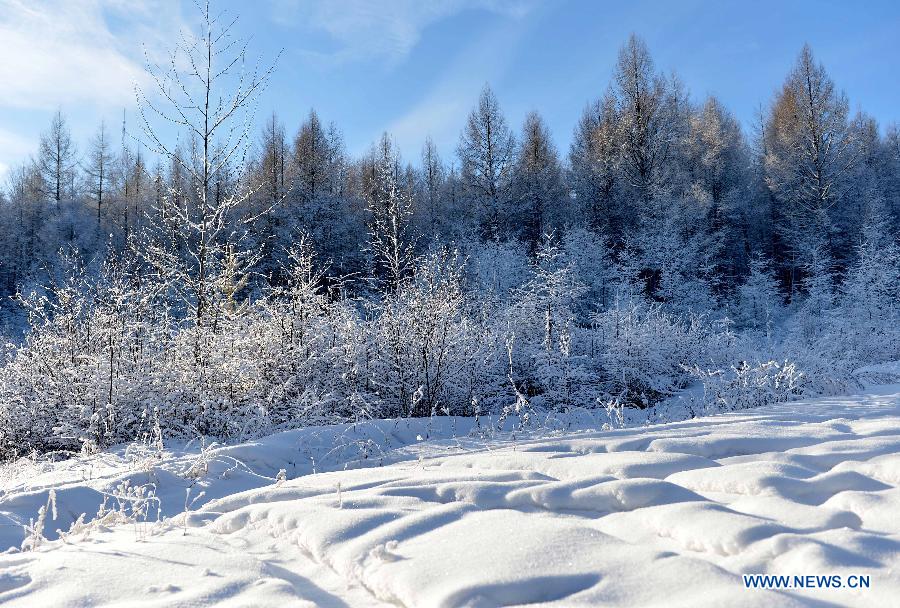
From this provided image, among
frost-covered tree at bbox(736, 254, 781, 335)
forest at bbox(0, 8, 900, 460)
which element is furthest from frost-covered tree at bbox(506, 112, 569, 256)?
frost-covered tree at bbox(736, 254, 781, 335)

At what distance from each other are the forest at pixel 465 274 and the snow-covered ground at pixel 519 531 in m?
2.14

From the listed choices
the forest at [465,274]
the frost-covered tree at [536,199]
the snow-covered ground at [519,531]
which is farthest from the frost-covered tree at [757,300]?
the snow-covered ground at [519,531]

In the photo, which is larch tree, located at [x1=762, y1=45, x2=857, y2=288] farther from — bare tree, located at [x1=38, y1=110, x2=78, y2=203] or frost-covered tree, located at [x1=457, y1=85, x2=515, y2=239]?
bare tree, located at [x1=38, y1=110, x2=78, y2=203]

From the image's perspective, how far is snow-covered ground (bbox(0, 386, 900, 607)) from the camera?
61.8 inches

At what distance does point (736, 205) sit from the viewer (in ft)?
79.6

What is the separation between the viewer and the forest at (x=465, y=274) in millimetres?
6734

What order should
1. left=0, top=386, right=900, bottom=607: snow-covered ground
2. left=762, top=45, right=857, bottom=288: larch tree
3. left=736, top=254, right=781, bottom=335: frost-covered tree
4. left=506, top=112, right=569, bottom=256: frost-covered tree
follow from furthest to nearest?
left=506, top=112, right=569, bottom=256: frost-covered tree → left=762, top=45, right=857, bottom=288: larch tree → left=736, top=254, right=781, bottom=335: frost-covered tree → left=0, top=386, right=900, bottom=607: snow-covered ground

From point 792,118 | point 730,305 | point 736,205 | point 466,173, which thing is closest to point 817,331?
point 730,305

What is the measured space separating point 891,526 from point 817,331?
1769 cm

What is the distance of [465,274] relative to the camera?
2005 centimetres

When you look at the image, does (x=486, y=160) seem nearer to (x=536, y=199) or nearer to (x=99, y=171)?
(x=536, y=199)

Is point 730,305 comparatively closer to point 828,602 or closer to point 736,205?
point 736,205

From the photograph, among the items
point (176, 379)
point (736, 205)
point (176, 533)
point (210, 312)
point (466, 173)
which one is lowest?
point (176, 533)

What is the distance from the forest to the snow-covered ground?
7.01 feet
